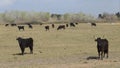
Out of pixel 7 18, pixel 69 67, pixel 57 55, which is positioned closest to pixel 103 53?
pixel 57 55

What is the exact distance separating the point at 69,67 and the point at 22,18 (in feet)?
458

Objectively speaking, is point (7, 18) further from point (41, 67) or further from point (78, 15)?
point (41, 67)

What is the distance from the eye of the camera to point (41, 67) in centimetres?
2081

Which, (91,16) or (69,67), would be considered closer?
(69,67)

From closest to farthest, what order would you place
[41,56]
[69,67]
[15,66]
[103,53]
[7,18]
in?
[69,67] → [15,66] → [103,53] → [41,56] → [7,18]

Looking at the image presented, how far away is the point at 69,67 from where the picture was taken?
20.5 meters

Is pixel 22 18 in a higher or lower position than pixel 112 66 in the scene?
lower

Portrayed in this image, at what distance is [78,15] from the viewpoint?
539ft

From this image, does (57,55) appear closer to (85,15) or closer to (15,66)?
(15,66)

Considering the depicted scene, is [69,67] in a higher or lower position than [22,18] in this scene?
higher

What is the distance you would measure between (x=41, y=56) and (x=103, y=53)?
14.5 ft

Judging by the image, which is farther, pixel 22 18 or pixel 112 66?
pixel 22 18

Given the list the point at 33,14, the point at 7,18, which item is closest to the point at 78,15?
the point at 33,14

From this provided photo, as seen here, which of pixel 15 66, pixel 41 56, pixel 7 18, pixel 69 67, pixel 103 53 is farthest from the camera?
pixel 7 18
